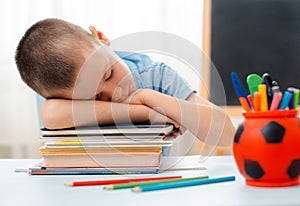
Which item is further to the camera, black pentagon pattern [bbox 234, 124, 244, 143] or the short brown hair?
the short brown hair

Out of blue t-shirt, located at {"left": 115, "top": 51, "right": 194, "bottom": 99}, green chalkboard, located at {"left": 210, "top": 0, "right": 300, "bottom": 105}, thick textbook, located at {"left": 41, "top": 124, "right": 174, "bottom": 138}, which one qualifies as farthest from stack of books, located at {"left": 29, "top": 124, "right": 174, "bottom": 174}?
green chalkboard, located at {"left": 210, "top": 0, "right": 300, "bottom": 105}

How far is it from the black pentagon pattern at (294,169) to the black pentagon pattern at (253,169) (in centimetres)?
3

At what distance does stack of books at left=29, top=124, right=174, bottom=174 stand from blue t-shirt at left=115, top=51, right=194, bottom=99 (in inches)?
16.8

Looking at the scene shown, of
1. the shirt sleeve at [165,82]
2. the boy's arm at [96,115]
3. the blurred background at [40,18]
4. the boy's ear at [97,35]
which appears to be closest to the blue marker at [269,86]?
the boy's arm at [96,115]

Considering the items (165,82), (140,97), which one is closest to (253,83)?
(140,97)

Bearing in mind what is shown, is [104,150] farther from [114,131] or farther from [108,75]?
[108,75]

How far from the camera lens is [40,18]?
85.8 inches

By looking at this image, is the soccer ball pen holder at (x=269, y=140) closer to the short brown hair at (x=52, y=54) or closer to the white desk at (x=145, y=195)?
the white desk at (x=145, y=195)

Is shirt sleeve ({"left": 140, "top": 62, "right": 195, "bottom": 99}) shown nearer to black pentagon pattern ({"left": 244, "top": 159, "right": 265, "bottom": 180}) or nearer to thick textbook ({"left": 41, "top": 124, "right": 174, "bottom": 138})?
thick textbook ({"left": 41, "top": 124, "right": 174, "bottom": 138})

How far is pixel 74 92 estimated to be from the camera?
913 millimetres

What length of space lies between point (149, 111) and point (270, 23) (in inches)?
62.2

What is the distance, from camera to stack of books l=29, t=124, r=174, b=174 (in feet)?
2.47

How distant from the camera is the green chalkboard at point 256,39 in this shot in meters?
2.27

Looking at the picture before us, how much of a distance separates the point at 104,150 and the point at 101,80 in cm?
18
